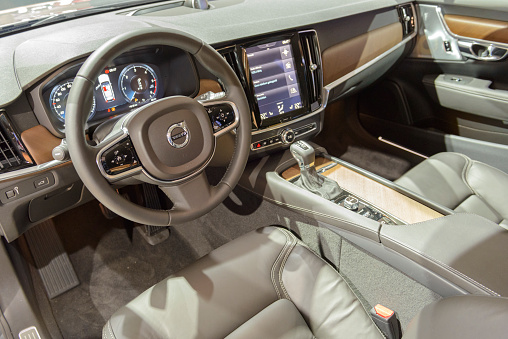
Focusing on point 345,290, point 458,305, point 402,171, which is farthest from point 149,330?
point 402,171

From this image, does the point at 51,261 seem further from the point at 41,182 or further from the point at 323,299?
the point at 323,299

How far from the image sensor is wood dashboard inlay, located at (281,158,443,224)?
137cm

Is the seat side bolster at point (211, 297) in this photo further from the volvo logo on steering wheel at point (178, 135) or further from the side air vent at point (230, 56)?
the side air vent at point (230, 56)

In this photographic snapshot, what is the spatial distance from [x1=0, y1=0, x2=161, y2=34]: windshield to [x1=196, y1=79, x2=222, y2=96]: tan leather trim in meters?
0.55

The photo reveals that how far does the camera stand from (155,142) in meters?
1.08

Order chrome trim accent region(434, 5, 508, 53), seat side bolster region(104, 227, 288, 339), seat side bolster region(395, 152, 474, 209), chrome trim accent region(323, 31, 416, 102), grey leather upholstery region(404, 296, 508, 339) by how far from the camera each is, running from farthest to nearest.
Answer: chrome trim accent region(434, 5, 508, 53) < chrome trim accent region(323, 31, 416, 102) < seat side bolster region(395, 152, 474, 209) < seat side bolster region(104, 227, 288, 339) < grey leather upholstery region(404, 296, 508, 339)

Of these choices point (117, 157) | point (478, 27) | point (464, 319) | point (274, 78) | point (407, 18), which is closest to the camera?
point (464, 319)

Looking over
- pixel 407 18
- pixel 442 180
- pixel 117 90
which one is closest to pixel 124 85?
pixel 117 90

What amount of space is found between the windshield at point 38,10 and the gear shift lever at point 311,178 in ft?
3.01

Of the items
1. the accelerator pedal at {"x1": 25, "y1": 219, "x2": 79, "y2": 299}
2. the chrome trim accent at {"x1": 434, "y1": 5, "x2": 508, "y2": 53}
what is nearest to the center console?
the chrome trim accent at {"x1": 434, "y1": 5, "x2": 508, "y2": 53}

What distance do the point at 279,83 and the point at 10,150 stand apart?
92cm

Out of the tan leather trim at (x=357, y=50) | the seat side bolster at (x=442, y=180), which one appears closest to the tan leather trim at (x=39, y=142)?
the tan leather trim at (x=357, y=50)

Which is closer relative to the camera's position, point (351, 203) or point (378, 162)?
point (351, 203)

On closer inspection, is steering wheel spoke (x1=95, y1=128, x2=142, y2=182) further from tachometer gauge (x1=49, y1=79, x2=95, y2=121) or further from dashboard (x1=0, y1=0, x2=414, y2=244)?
tachometer gauge (x1=49, y1=79, x2=95, y2=121)
